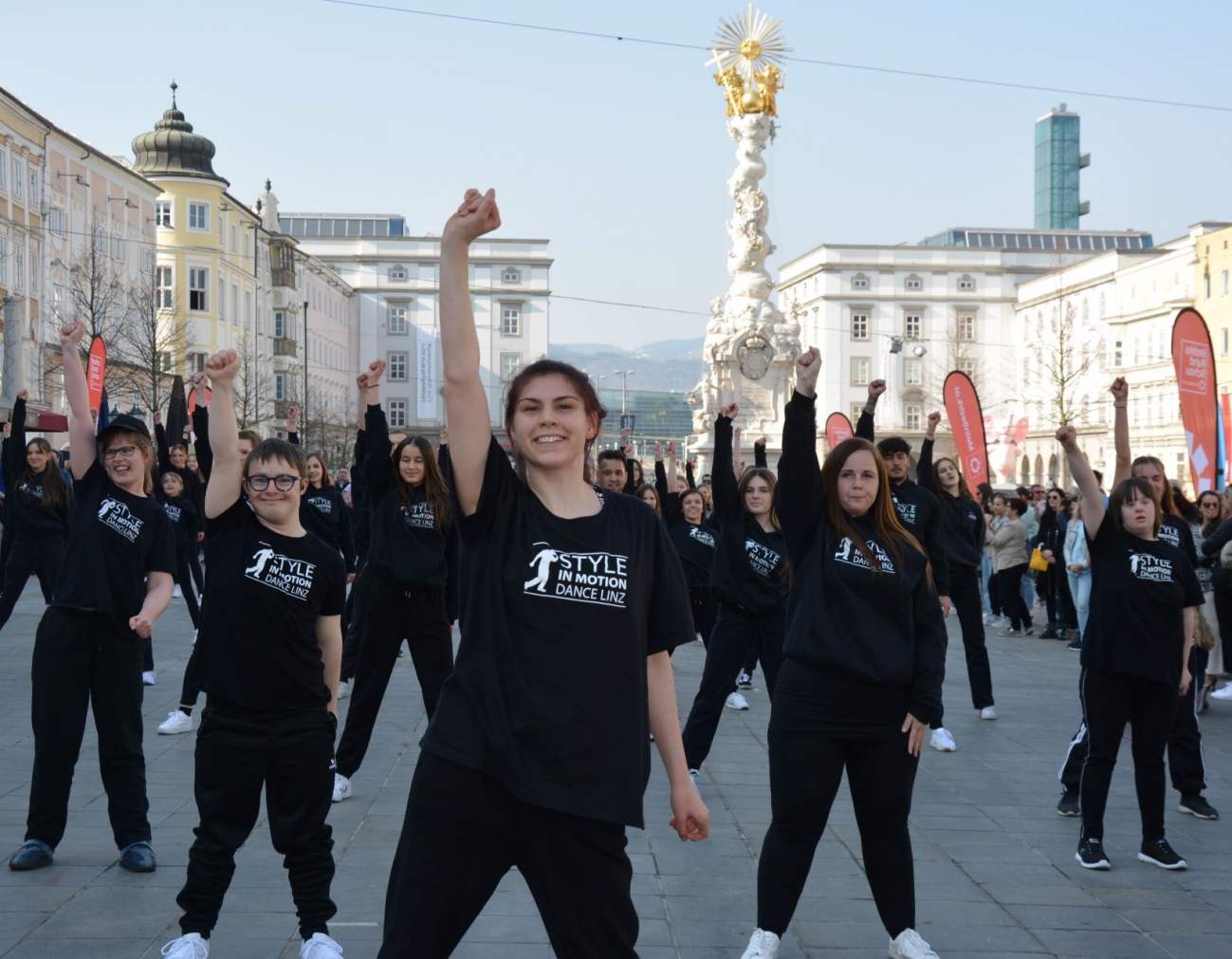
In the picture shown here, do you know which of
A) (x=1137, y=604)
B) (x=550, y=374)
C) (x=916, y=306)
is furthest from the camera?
(x=916, y=306)

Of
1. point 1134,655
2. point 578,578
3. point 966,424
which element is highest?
point 966,424

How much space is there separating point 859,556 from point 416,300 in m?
96.4

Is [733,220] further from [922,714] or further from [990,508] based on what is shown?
[922,714]

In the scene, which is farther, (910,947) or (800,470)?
(800,470)

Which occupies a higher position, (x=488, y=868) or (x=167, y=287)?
(x=167, y=287)

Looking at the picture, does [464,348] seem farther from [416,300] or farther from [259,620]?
[416,300]

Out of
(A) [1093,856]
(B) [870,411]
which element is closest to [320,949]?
(A) [1093,856]

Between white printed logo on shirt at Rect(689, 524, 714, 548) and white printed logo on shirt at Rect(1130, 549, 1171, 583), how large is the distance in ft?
17.6

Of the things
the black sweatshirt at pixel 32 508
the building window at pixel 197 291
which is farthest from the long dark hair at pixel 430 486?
the building window at pixel 197 291

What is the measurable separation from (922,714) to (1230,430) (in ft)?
52.9

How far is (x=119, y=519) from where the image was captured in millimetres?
6258

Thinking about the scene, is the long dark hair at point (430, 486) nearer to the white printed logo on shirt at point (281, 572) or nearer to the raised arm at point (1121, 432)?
the white printed logo on shirt at point (281, 572)

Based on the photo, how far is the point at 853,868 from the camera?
255 inches

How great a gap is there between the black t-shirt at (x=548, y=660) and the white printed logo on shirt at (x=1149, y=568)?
3932mm
